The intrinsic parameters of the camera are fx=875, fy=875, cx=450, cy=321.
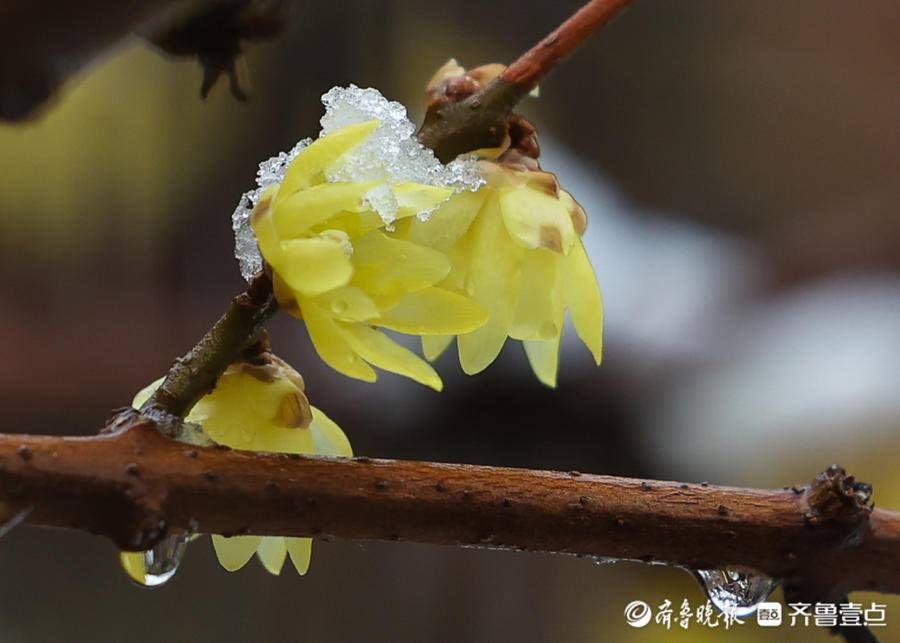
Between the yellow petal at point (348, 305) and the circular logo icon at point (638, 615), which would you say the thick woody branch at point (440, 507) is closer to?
the yellow petal at point (348, 305)

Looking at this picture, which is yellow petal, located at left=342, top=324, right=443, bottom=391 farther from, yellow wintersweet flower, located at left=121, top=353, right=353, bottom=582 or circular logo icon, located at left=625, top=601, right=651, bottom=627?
circular logo icon, located at left=625, top=601, right=651, bottom=627

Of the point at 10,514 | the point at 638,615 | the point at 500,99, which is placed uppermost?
the point at 500,99

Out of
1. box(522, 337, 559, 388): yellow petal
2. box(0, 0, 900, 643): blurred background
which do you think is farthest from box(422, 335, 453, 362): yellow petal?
box(0, 0, 900, 643): blurred background

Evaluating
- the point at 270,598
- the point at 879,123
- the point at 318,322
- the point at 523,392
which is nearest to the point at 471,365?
the point at 318,322

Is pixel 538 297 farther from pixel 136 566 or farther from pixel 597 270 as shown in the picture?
pixel 597 270

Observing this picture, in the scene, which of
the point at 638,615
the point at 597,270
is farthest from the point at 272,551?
the point at 597,270

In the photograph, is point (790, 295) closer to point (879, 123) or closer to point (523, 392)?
point (879, 123)

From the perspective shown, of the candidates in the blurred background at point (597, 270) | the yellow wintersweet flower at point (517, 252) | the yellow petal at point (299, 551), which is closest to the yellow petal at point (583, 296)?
the yellow wintersweet flower at point (517, 252)
